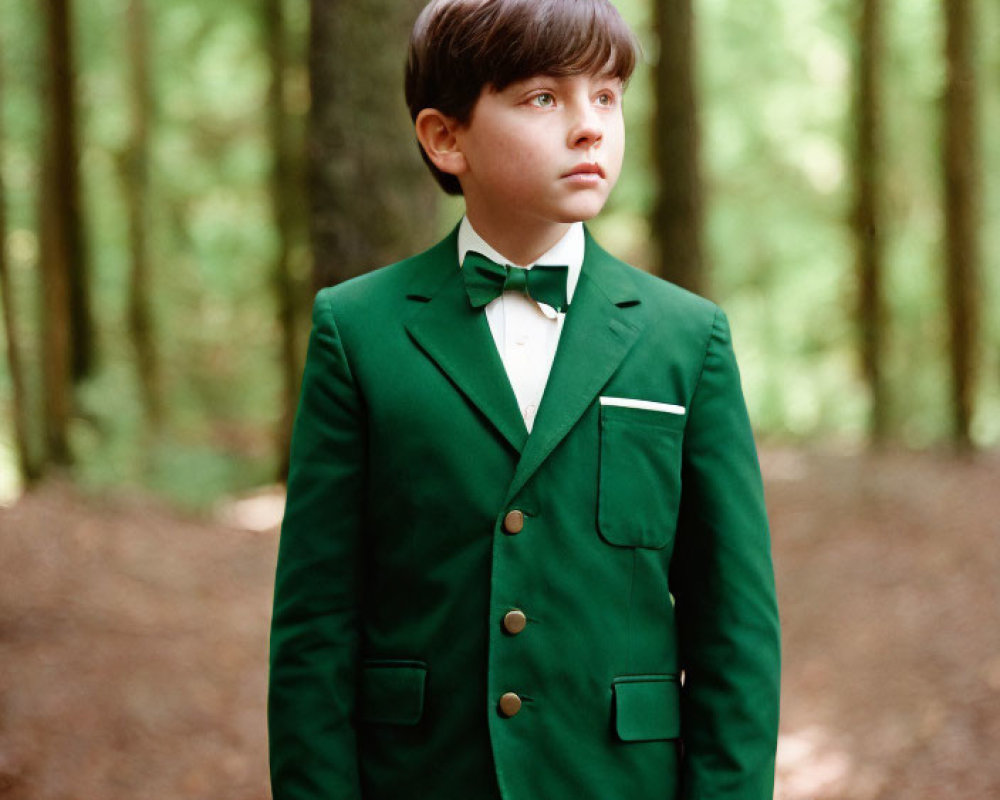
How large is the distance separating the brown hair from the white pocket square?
57 cm

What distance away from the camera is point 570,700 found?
191cm

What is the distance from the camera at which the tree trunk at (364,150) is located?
4023 mm

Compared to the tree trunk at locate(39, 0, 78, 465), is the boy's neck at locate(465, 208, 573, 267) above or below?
below

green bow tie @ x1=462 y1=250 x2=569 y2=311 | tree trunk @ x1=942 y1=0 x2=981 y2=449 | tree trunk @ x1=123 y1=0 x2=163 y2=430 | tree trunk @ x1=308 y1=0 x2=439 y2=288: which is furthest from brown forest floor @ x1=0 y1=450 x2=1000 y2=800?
tree trunk @ x1=123 y1=0 x2=163 y2=430

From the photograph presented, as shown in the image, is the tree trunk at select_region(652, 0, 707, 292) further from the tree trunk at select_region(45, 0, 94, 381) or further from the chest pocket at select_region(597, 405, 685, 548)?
the chest pocket at select_region(597, 405, 685, 548)

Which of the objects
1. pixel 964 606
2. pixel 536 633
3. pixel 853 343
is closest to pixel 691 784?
pixel 536 633

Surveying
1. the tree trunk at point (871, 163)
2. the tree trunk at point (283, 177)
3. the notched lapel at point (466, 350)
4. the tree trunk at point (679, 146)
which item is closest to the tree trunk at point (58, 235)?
the tree trunk at point (283, 177)

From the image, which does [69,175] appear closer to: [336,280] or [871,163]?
[871,163]

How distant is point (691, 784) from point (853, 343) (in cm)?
1509

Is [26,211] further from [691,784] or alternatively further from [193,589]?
[691,784]

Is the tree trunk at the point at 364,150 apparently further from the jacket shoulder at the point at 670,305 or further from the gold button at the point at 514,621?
the gold button at the point at 514,621

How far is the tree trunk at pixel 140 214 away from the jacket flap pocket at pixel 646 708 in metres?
12.9

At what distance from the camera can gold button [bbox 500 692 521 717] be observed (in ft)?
6.14

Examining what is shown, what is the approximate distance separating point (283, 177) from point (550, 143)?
36.3 ft
